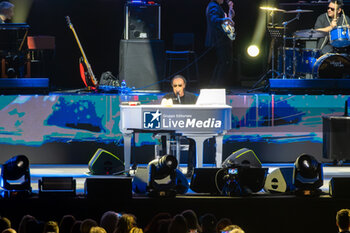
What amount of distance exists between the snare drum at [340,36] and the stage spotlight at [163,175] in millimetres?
5504

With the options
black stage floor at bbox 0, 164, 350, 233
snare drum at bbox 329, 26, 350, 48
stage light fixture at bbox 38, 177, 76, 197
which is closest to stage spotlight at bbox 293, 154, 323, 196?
black stage floor at bbox 0, 164, 350, 233

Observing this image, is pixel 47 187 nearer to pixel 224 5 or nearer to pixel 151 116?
pixel 151 116

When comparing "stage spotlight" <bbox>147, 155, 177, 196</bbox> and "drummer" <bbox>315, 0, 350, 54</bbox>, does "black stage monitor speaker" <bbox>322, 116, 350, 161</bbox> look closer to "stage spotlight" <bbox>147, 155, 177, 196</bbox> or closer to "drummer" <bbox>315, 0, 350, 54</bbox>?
"drummer" <bbox>315, 0, 350, 54</bbox>

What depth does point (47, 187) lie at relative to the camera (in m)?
5.40

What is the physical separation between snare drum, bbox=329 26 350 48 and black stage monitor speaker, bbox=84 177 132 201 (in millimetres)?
6057

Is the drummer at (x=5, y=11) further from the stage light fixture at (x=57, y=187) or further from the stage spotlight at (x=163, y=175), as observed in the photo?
the stage spotlight at (x=163, y=175)

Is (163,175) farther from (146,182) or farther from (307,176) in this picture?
(307,176)

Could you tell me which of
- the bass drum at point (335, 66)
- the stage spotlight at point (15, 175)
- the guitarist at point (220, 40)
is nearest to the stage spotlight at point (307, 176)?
the stage spotlight at point (15, 175)

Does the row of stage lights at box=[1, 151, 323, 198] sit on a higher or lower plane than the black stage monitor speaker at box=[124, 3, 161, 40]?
lower

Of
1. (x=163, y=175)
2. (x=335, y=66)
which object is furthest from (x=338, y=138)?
(x=163, y=175)

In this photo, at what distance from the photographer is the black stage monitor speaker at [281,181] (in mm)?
5836

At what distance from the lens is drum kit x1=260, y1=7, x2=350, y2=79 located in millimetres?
9680

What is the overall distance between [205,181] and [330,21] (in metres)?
6.12

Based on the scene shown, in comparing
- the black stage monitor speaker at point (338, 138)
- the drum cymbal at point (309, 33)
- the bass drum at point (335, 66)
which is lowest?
the black stage monitor speaker at point (338, 138)
